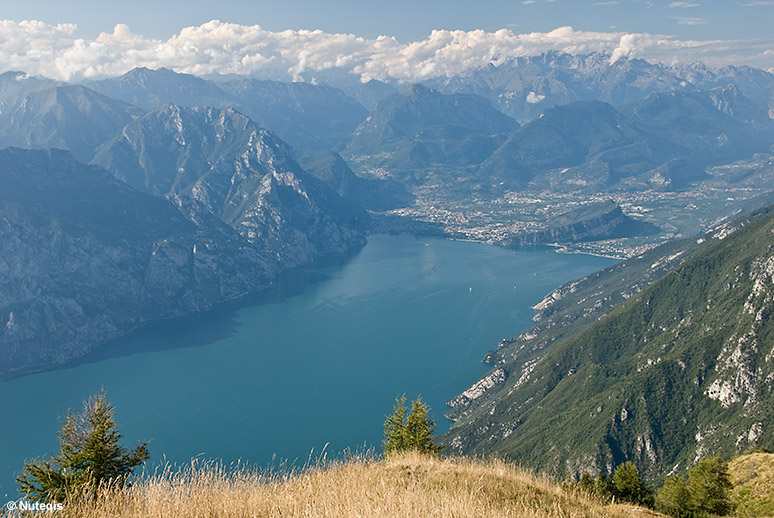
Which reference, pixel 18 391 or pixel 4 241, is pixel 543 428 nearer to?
pixel 18 391

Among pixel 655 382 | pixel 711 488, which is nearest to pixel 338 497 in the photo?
pixel 711 488

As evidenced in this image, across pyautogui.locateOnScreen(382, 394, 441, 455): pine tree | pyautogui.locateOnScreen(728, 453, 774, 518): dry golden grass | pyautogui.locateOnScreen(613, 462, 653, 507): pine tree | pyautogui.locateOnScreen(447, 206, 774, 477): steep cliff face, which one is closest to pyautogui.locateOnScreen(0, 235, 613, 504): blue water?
pyautogui.locateOnScreen(447, 206, 774, 477): steep cliff face

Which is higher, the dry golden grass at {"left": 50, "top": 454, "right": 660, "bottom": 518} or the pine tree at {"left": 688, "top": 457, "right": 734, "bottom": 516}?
the dry golden grass at {"left": 50, "top": 454, "right": 660, "bottom": 518}

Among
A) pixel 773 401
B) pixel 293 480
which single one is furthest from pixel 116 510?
pixel 773 401

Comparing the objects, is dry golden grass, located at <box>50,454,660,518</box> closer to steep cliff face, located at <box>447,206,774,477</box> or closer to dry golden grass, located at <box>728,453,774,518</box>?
dry golden grass, located at <box>728,453,774,518</box>

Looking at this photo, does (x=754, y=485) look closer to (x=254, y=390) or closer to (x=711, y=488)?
(x=711, y=488)

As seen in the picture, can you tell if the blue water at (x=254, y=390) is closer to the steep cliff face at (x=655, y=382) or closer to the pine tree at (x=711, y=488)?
the steep cliff face at (x=655, y=382)
